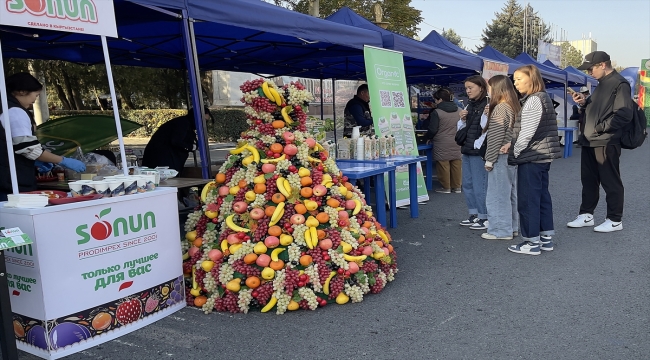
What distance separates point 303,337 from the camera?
10.5 feet

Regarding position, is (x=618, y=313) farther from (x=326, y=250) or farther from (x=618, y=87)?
(x=618, y=87)

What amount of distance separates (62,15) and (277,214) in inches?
72.8

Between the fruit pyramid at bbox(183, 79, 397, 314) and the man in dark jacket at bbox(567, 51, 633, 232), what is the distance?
301 cm

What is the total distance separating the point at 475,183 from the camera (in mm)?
5977

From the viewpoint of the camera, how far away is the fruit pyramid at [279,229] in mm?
3609

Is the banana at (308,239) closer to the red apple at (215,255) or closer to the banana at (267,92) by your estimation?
the red apple at (215,255)

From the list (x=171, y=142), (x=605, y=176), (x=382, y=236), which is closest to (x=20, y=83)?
(x=171, y=142)

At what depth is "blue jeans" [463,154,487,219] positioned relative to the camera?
588 centimetres

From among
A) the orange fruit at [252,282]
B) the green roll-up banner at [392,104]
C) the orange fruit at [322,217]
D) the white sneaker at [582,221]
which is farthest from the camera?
the green roll-up banner at [392,104]

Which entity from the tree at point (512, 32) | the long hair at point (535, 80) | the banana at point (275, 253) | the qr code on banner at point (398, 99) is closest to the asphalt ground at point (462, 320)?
the banana at point (275, 253)

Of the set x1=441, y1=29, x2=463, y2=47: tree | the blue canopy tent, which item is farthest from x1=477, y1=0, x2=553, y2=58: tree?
the blue canopy tent

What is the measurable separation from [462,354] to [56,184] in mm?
3774

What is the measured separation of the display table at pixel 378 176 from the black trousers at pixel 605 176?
2.14m

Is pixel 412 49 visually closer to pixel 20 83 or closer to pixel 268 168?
pixel 268 168
